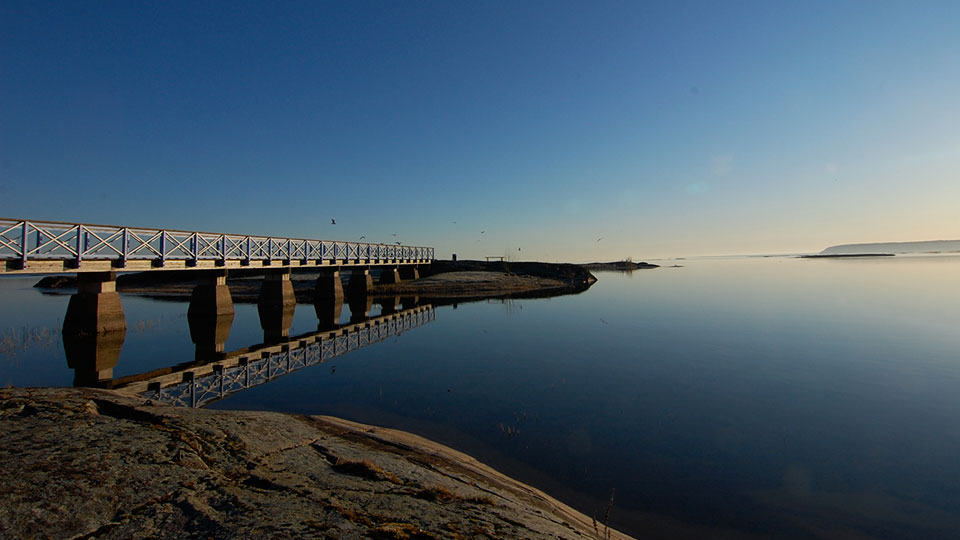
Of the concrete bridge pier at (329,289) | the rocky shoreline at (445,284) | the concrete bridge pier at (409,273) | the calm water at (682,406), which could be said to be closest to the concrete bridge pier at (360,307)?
the concrete bridge pier at (329,289)

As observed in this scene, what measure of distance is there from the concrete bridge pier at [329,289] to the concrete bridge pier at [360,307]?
1.66 m

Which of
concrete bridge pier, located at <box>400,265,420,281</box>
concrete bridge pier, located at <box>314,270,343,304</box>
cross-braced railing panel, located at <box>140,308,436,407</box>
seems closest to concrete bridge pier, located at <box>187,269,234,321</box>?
concrete bridge pier, located at <box>314,270,343,304</box>

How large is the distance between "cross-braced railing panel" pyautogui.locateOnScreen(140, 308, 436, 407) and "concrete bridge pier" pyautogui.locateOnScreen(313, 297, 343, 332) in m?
2.55

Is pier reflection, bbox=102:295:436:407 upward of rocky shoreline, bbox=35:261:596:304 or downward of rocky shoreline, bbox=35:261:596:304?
downward

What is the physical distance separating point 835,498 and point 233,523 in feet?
26.5

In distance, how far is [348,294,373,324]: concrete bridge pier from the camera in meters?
26.7

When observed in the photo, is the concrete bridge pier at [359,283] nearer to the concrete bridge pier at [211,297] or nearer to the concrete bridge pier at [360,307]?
the concrete bridge pier at [360,307]

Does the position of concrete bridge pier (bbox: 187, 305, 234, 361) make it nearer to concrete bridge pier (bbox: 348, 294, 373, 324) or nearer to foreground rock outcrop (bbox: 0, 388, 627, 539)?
concrete bridge pier (bbox: 348, 294, 373, 324)

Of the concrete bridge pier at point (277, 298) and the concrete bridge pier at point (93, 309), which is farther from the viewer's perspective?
the concrete bridge pier at point (277, 298)

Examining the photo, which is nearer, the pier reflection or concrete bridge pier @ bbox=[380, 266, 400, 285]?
the pier reflection

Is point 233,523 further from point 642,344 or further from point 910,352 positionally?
point 910,352

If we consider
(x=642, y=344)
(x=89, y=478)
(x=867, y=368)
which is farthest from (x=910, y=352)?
(x=89, y=478)

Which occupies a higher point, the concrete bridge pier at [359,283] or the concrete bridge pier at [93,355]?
the concrete bridge pier at [359,283]

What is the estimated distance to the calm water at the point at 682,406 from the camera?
19.6ft
